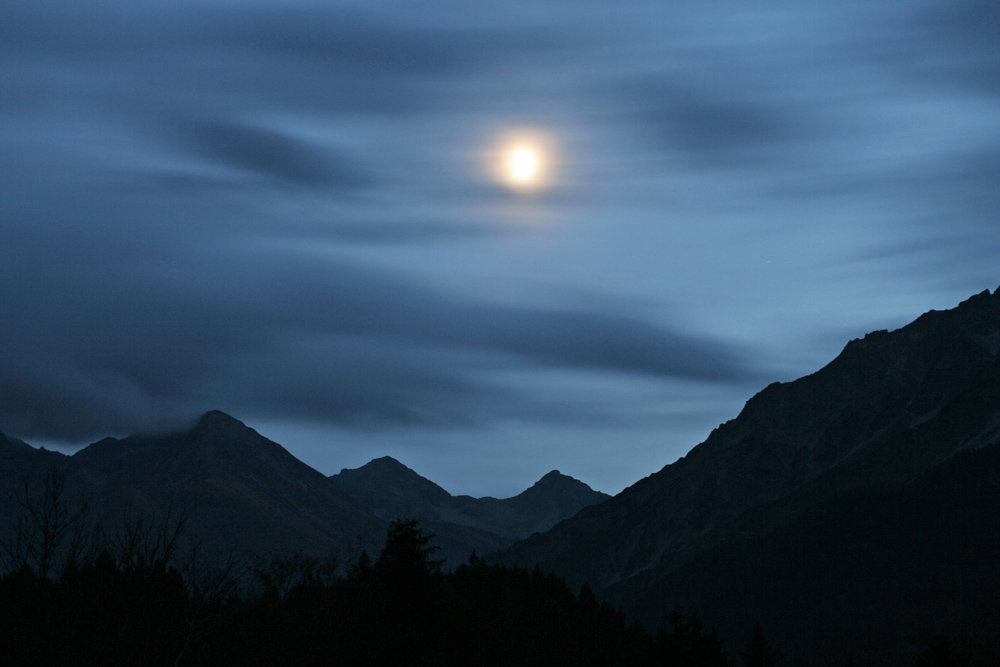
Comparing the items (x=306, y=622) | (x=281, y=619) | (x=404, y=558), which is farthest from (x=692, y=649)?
(x=281, y=619)

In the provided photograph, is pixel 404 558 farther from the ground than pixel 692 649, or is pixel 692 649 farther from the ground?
pixel 404 558

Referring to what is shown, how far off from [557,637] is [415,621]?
45252mm

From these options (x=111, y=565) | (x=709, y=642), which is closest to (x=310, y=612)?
(x=111, y=565)

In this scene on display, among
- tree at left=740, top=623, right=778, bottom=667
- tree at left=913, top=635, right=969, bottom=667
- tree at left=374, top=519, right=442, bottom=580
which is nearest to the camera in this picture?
tree at left=913, top=635, right=969, bottom=667

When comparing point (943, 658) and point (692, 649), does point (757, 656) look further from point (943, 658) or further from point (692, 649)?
point (943, 658)

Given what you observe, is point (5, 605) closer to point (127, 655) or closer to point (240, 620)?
point (240, 620)

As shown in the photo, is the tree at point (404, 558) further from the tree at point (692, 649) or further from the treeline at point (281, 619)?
the tree at point (692, 649)

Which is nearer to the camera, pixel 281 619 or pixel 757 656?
pixel 281 619

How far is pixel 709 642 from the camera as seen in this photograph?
12231 centimetres

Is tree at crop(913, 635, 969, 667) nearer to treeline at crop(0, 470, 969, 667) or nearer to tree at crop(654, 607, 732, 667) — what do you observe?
treeline at crop(0, 470, 969, 667)

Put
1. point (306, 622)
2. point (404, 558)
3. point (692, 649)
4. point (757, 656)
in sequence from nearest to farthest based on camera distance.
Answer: point (306, 622) < point (404, 558) < point (692, 649) < point (757, 656)

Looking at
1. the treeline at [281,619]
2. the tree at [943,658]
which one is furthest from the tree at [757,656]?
the tree at [943,658]

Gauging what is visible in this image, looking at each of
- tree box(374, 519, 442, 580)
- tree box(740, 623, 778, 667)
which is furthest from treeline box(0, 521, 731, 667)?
tree box(740, 623, 778, 667)

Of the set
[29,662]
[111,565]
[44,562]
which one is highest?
[111,565]
